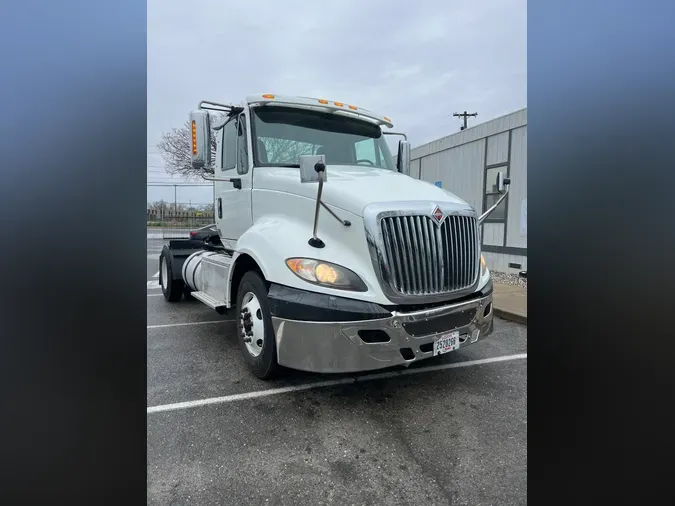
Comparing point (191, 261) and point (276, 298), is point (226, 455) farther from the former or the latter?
point (191, 261)

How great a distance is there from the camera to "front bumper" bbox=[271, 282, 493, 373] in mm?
2709

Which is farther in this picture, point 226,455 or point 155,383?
point 155,383

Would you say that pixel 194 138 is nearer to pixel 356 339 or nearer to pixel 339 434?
pixel 356 339

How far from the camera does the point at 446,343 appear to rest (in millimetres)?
3010

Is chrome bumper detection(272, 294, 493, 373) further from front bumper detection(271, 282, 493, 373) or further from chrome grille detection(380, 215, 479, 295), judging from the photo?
chrome grille detection(380, 215, 479, 295)

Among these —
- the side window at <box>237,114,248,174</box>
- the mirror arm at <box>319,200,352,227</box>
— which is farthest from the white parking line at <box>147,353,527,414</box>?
the side window at <box>237,114,248,174</box>

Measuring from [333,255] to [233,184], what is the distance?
2.06m

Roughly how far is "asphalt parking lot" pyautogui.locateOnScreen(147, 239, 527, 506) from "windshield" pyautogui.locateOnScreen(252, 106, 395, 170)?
2.27 m

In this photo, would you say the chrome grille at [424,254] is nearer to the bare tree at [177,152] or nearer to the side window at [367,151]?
the side window at [367,151]
